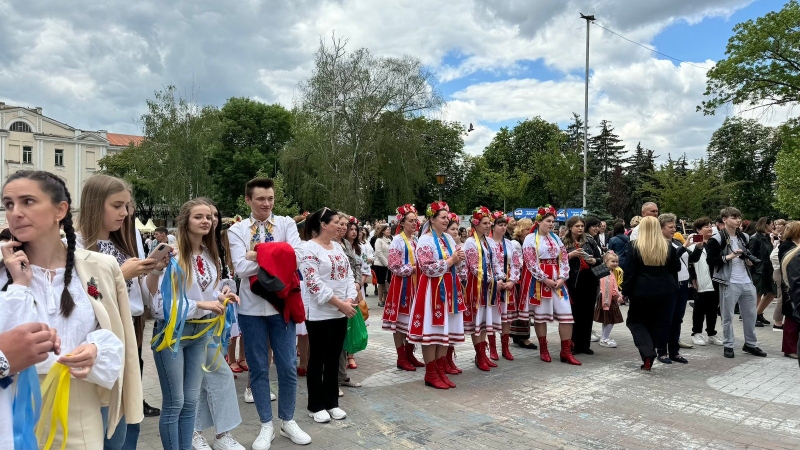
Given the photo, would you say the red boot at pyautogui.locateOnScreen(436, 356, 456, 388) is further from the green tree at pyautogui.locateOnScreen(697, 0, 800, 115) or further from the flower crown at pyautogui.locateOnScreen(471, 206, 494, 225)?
the green tree at pyautogui.locateOnScreen(697, 0, 800, 115)

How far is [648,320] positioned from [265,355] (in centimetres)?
507

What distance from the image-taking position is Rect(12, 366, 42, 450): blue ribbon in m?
1.87

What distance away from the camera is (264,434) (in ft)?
14.4

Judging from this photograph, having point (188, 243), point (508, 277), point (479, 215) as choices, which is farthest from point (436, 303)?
point (188, 243)

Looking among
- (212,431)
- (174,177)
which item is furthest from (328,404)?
(174,177)

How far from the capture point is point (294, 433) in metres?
4.47

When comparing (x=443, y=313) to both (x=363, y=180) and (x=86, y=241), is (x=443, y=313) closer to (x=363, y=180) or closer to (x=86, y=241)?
(x=86, y=241)

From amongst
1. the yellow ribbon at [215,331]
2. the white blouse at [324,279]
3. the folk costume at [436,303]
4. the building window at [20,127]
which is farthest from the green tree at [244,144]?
the yellow ribbon at [215,331]

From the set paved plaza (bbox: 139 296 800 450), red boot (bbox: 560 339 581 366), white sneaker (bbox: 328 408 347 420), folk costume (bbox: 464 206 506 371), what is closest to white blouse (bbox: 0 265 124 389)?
paved plaza (bbox: 139 296 800 450)

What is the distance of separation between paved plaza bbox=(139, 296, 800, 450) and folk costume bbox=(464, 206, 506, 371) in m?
0.50

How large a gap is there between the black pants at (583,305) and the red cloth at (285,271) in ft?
16.0

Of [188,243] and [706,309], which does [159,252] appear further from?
[706,309]

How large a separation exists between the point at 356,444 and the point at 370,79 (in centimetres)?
2925

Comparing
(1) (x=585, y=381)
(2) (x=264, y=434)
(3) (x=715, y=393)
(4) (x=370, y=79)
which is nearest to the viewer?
(2) (x=264, y=434)
